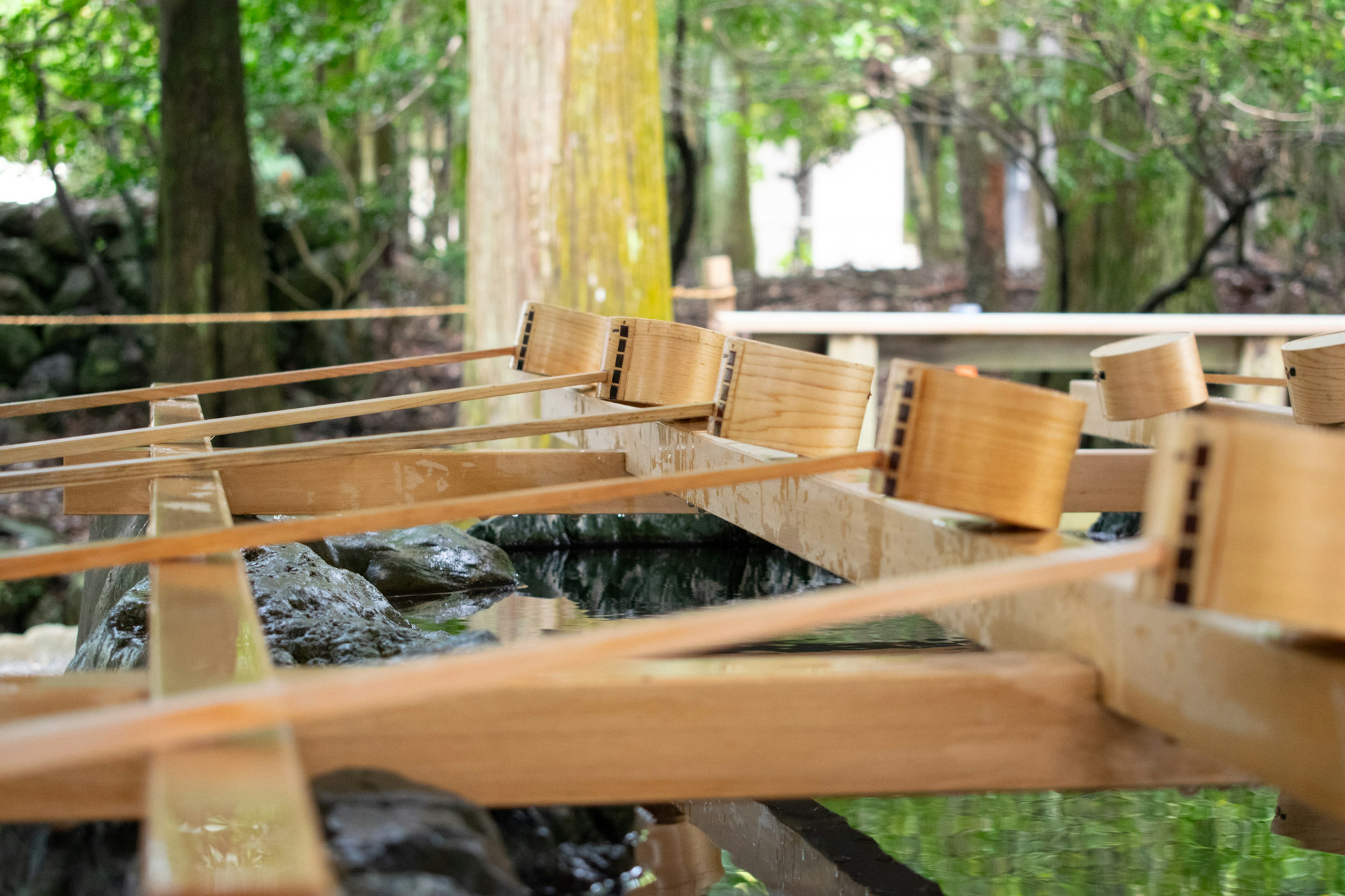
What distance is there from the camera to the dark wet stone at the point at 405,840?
0.85 meters

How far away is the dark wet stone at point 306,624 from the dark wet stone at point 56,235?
28.8 ft

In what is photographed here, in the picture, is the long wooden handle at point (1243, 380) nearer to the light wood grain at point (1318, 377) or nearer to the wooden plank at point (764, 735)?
the light wood grain at point (1318, 377)

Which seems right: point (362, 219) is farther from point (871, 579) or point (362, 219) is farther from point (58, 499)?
point (871, 579)

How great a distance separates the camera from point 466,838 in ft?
2.92

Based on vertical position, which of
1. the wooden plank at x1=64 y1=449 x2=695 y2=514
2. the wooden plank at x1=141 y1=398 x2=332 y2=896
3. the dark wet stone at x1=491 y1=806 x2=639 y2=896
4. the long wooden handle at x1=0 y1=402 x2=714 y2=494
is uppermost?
the long wooden handle at x1=0 y1=402 x2=714 y2=494

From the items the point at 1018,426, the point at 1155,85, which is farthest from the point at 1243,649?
the point at 1155,85

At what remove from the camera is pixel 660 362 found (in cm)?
Result: 201

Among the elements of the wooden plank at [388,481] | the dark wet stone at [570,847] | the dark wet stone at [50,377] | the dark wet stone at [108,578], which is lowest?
the dark wet stone at [50,377]

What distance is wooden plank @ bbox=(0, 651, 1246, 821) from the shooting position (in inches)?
37.4

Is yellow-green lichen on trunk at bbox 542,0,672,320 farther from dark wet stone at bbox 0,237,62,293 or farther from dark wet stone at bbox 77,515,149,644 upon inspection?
dark wet stone at bbox 0,237,62,293

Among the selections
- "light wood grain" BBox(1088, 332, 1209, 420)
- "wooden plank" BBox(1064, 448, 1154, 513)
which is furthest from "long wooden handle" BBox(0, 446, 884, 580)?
"wooden plank" BBox(1064, 448, 1154, 513)

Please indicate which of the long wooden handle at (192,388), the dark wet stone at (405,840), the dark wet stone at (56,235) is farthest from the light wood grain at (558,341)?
the dark wet stone at (56,235)

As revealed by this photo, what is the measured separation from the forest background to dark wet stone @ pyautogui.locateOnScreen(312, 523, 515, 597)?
16.6 ft

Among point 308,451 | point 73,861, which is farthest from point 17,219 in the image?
point 73,861
